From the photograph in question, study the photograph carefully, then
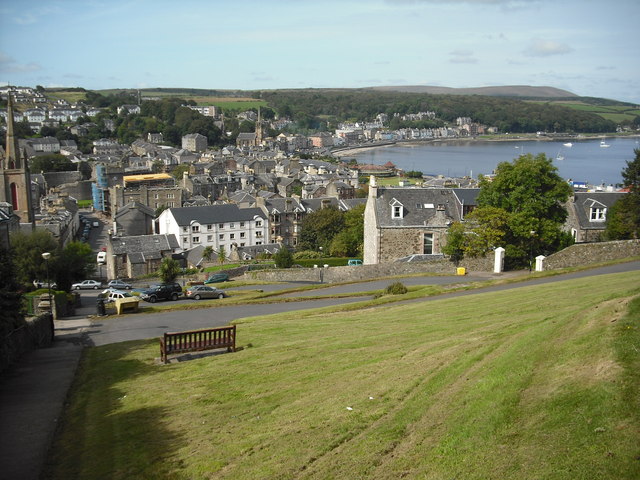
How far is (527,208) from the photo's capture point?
35.6 m

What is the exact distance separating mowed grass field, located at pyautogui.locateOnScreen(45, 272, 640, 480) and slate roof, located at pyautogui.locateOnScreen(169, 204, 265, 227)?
196 ft

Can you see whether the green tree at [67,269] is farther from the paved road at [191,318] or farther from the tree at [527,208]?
the tree at [527,208]

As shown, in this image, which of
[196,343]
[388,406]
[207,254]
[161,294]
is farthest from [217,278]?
[388,406]

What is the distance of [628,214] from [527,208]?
811 centimetres

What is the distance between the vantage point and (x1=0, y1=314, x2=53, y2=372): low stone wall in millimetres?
16578

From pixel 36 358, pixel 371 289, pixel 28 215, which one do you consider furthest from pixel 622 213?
pixel 28 215

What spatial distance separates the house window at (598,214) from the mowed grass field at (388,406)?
103ft

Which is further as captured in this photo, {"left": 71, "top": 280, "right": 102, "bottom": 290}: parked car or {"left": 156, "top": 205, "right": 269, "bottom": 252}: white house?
{"left": 156, "top": 205, "right": 269, "bottom": 252}: white house

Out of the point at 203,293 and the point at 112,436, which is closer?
the point at 112,436

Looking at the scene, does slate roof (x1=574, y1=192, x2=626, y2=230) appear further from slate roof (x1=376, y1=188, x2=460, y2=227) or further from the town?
slate roof (x1=376, y1=188, x2=460, y2=227)

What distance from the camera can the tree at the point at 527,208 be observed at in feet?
115

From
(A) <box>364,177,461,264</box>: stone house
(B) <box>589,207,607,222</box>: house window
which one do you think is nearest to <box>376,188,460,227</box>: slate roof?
(A) <box>364,177,461,264</box>: stone house

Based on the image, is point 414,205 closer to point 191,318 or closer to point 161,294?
point 161,294

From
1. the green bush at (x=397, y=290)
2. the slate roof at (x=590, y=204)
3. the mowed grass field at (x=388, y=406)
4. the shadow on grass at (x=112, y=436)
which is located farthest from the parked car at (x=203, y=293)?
the slate roof at (x=590, y=204)
